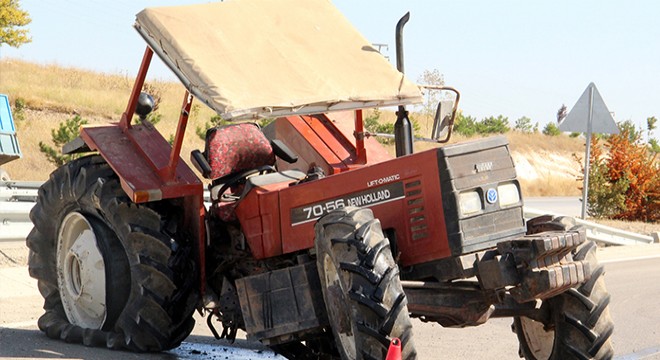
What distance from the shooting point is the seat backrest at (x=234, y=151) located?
8.87m

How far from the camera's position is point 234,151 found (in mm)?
8906

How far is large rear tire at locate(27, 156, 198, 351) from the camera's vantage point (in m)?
8.41

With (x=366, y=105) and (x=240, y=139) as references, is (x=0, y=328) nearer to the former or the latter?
(x=240, y=139)

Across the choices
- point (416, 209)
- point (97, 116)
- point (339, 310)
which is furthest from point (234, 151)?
point (97, 116)

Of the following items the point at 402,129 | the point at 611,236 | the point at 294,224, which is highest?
the point at 402,129

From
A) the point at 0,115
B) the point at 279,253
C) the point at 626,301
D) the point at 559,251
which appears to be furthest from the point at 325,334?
the point at 0,115

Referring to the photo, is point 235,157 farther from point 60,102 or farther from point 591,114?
point 60,102

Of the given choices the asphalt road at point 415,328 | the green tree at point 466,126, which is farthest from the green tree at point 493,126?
the asphalt road at point 415,328

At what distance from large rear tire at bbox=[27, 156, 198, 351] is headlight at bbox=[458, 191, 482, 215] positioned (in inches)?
89.9

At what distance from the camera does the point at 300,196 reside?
25.6ft

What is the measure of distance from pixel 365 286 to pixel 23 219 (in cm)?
692

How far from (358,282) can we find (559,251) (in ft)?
4.39

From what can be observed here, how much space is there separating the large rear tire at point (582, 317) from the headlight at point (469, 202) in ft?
2.34

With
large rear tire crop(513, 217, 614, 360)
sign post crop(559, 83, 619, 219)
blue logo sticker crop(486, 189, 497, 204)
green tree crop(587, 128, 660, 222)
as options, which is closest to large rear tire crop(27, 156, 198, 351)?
blue logo sticker crop(486, 189, 497, 204)
